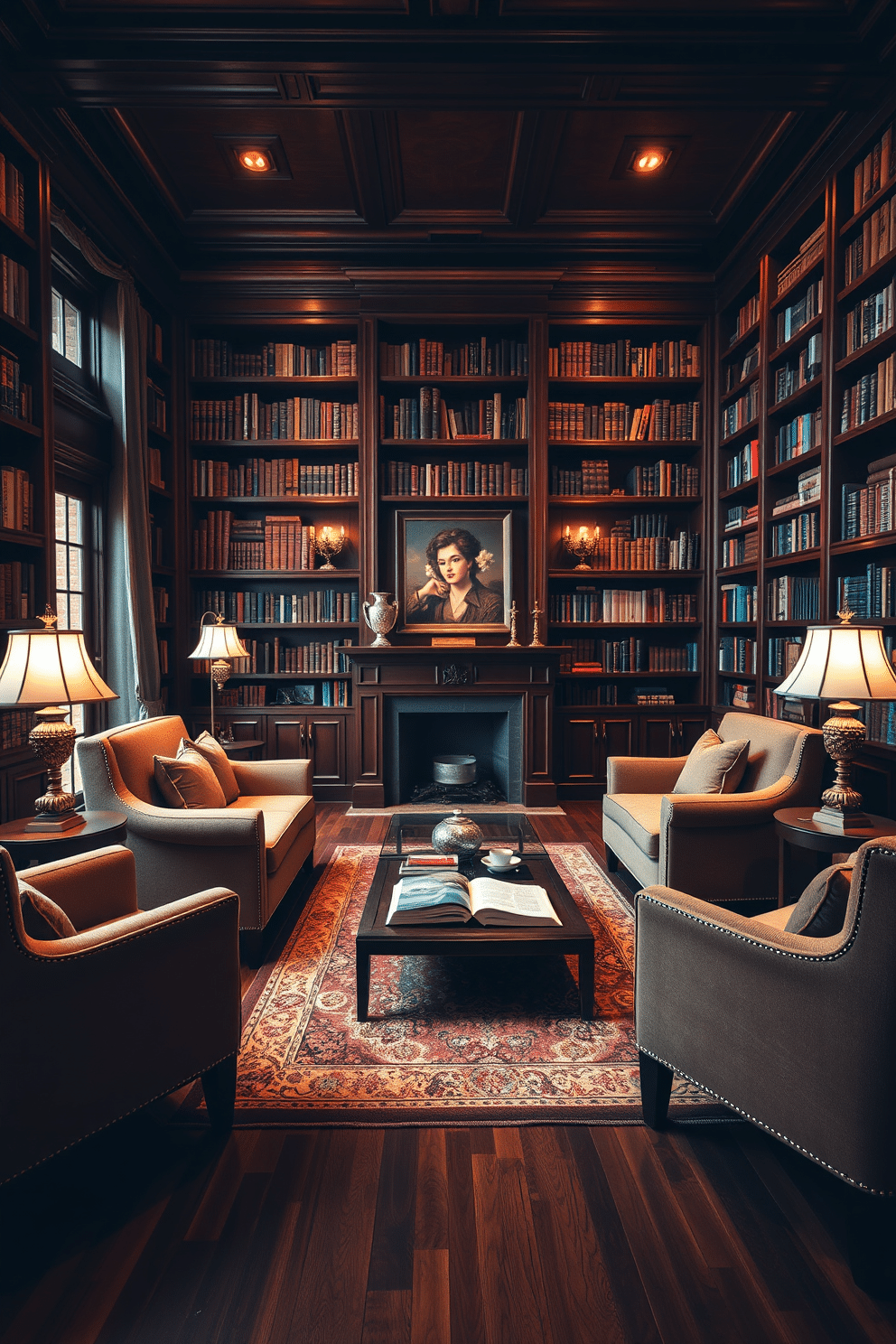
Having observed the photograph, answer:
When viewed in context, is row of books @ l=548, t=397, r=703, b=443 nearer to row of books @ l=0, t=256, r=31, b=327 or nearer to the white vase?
the white vase

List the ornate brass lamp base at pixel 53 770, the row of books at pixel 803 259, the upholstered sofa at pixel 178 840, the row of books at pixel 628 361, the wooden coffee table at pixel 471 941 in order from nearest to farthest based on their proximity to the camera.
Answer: the wooden coffee table at pixel 471 941, the ornate brass lamp base at pixel 53 770, the upholstered sofa at pixel 178 840, the row of books at pixel 803 259, the row of books at pixel 628 361

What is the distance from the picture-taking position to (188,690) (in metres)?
5.17

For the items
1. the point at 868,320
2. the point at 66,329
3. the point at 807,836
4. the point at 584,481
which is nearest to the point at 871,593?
the point at 868,320

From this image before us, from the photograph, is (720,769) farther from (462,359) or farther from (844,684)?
(462,359)

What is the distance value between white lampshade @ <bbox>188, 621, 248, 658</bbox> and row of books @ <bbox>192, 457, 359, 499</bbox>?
1315mm

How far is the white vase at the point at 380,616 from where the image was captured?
5.05 meters

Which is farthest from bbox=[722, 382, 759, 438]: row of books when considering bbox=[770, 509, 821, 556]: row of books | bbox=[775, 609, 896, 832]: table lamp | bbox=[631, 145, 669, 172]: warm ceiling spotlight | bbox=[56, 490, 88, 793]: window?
bbox=[56, 490, 88, 793]: window

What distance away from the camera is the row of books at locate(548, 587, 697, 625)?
5289 millimetres

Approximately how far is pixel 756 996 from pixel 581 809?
360 centimetres

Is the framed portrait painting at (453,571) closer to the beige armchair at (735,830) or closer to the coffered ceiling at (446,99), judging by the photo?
the coffered ceiling at (446,99)

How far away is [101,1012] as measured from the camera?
1.46 metres

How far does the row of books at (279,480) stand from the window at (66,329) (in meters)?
1.22

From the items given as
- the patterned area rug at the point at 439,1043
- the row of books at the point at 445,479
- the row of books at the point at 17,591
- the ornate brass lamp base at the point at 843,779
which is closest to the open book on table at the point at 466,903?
the patterned area rug at the point at 439,1043

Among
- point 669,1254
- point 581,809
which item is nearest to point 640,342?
point 581,809
